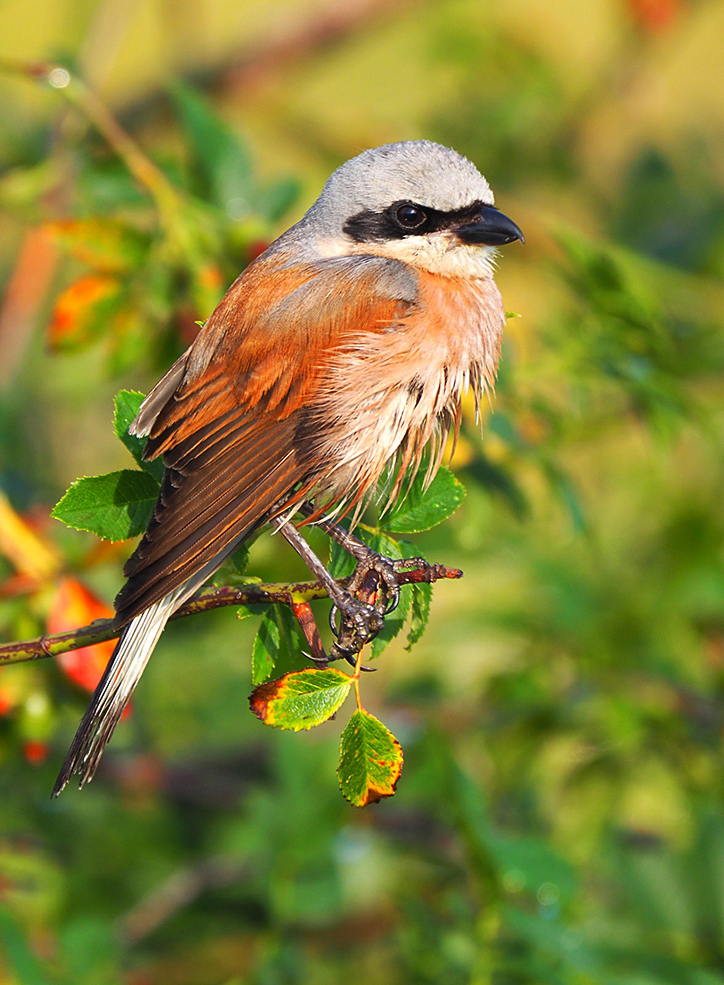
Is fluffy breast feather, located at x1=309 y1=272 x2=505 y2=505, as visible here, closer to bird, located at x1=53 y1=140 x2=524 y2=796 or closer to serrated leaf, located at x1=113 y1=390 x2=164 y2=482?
bird, located at x1=53 y1=140 x2=524 y2=796

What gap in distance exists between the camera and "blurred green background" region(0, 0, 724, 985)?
224 cm

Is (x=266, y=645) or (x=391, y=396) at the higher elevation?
(x=391, y=396)

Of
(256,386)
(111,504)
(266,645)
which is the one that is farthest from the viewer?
(256,386)

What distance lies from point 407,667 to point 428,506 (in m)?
2.45

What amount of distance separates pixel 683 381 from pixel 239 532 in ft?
4.68

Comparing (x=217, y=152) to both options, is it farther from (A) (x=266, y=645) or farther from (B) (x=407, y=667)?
(B) (x=407, y=667)

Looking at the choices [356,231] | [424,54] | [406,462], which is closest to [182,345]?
[356,231]

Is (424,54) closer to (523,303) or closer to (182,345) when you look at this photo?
(523,303)

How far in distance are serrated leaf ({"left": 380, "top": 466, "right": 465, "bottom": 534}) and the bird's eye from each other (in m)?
0.71

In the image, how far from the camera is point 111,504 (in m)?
1.68

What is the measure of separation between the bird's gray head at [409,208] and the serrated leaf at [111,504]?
754mm

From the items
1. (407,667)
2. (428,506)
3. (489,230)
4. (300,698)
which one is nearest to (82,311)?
(489,230)

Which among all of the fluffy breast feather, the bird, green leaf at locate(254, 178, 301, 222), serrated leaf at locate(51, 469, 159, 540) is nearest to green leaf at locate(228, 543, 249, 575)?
the bird

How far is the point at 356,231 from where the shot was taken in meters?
2.27
